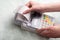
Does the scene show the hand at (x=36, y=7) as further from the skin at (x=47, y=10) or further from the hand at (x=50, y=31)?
the hand at (x=50, y=31)

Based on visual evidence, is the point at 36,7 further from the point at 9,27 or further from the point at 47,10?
the point at 9,27

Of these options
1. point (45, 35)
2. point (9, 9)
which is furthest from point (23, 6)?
point (45, 35)

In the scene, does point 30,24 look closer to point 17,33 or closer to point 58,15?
point 17,33

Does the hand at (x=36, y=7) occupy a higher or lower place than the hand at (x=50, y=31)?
higher

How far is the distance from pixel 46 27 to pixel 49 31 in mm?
45

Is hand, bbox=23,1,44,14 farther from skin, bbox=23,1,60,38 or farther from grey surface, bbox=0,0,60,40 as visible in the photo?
grey surface, bbox=0,0,60,40

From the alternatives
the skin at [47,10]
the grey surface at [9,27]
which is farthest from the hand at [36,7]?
the grey surface at [9,27]

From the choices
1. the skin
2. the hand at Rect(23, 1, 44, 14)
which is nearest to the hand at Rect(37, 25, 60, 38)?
the skin

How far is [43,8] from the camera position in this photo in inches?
30.9

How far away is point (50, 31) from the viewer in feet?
2.31

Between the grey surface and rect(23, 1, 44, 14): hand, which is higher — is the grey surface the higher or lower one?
the lower one

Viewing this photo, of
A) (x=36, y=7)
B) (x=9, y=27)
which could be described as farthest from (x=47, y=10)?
(x=9, y=27)

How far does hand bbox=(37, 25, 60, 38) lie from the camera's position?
0.69 meters

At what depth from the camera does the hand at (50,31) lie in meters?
0.69
